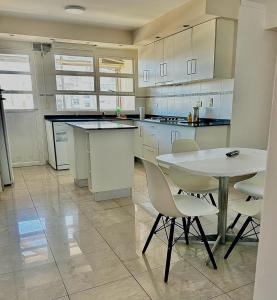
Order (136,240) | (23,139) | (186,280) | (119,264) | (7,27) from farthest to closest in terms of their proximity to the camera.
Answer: (23,139) → (7,27) → (136,240) → (119,264) → (186,280)

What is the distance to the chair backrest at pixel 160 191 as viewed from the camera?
1.72m

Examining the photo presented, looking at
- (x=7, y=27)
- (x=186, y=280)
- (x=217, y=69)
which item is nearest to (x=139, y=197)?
(x=186, y=280)

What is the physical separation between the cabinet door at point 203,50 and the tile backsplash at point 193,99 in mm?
426

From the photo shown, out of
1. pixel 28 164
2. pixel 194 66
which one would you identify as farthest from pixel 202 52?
pixel 28 164

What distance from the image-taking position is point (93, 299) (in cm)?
163

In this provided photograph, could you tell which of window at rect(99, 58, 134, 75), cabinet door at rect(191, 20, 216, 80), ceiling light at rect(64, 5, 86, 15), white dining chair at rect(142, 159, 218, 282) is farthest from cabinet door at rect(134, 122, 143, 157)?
white dining chair at rect(142, 159, 218, 282)

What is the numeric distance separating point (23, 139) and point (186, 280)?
4387 mm

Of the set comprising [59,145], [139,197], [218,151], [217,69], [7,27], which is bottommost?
[139,197]

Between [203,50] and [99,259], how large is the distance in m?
3.10

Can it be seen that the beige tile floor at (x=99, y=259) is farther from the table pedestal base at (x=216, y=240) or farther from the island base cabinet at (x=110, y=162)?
the island base cabinet at (x=110, y=162)

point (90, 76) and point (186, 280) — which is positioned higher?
point (90, 76)

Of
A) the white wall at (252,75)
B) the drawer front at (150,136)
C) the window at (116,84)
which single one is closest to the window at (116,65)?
the window at (116,84)

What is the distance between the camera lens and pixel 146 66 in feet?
17.1

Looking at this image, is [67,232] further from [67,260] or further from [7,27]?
[7,27]
